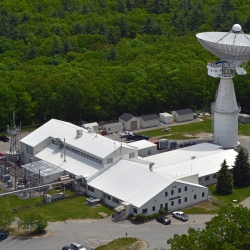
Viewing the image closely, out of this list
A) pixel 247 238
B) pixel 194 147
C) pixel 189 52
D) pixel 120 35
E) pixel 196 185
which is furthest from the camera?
pixel 120 35

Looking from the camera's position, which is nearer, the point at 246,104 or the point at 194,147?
the point at 194,147

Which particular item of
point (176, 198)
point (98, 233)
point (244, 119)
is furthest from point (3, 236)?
point (244, 119)

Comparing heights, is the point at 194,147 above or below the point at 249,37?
below

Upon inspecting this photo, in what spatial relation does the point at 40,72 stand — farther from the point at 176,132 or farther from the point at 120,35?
the point at 120,35

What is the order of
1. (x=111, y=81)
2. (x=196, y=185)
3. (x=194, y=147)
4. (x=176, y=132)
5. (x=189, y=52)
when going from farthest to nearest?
(x=189, y=52)
(x=111, y=81)
(x=176, y=132)
(x=194, y=147)
(x=196, y=185)

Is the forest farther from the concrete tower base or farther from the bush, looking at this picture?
the bush

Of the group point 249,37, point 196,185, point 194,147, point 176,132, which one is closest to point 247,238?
point 196,185

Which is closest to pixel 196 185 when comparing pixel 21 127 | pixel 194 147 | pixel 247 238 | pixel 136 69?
pixel 194 147
